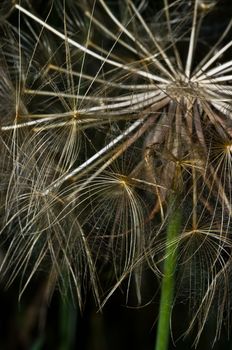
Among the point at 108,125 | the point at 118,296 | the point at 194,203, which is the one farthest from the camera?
the point at 118,296

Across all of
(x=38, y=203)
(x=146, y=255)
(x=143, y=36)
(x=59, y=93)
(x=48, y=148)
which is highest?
(x=143, y=36)

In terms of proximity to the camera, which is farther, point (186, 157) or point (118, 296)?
point (118, 296)

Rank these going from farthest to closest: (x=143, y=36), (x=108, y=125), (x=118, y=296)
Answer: (x=118, y=296), (x=143, y=36), (x=108, y=125)

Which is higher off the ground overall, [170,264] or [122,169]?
[122,169]

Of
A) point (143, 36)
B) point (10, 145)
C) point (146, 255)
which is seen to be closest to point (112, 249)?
point (146, 255)

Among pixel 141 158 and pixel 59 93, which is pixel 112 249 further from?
pixel 59 93

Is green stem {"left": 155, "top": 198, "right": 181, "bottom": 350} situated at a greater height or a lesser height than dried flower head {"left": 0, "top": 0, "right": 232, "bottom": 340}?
lesser

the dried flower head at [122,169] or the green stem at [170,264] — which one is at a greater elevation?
the dried flower head at [122,169]

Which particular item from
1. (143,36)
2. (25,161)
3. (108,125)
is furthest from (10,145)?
(143,36)

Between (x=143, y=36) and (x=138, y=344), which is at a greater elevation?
(x=143, y=36)
